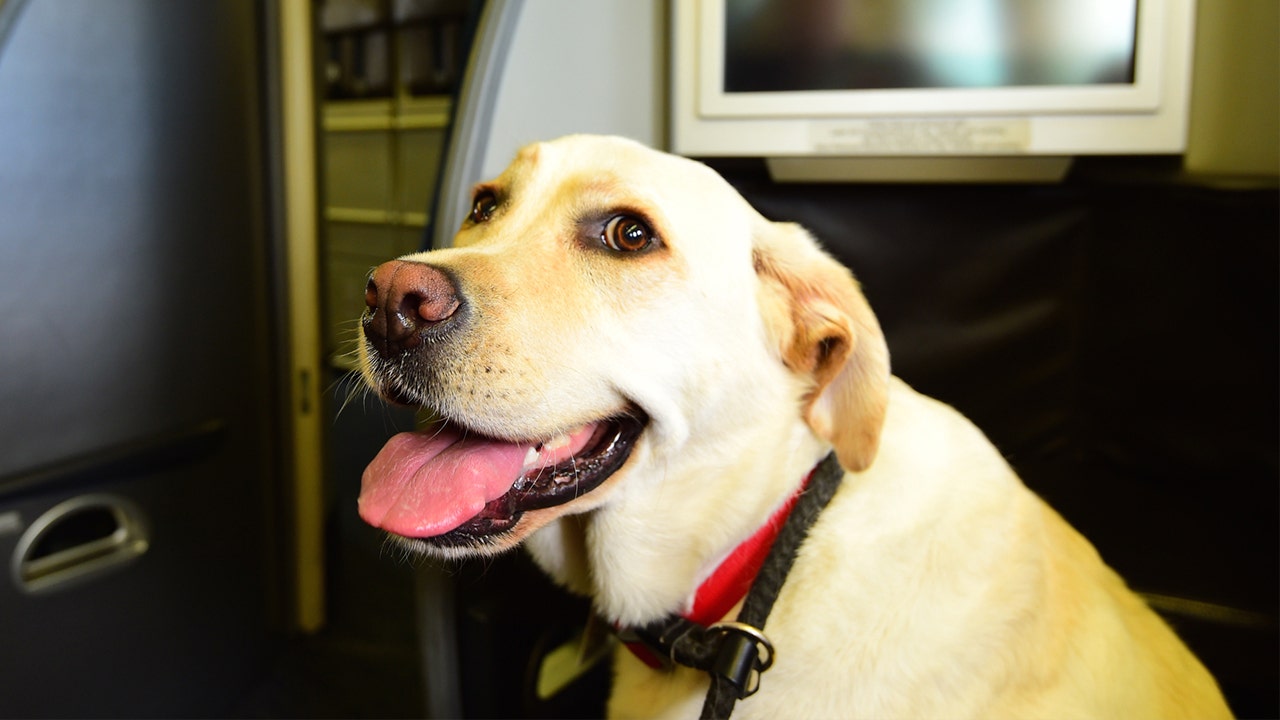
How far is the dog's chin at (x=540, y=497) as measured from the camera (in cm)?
72

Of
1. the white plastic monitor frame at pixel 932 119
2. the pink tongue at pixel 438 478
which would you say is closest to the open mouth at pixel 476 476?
the pink tongue at pixel 438 478

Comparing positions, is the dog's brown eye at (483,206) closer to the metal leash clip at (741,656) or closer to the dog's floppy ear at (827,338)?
the dog's floppy ear at (827,338)

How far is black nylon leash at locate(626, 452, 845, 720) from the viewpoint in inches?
29.0

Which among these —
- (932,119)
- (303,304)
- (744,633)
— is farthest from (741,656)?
(303,304)

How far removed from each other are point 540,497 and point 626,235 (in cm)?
27

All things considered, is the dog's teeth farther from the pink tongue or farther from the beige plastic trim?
the beige plastic trim

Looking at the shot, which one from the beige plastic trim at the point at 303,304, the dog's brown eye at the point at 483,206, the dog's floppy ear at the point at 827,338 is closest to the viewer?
the dog's floppy ear at the point at 827,338

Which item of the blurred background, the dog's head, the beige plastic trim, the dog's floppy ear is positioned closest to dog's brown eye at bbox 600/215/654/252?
the dog's head

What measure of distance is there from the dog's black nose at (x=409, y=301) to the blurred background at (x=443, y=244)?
281mm

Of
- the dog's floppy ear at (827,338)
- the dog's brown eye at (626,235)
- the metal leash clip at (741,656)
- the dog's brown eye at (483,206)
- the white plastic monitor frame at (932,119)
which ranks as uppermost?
the white plastic monitor frame at (932,119)

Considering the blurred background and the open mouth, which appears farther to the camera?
the blurred background

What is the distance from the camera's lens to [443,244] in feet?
3.34

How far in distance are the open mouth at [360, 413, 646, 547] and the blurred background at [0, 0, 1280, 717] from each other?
0.21m

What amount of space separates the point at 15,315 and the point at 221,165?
1.34 ft
